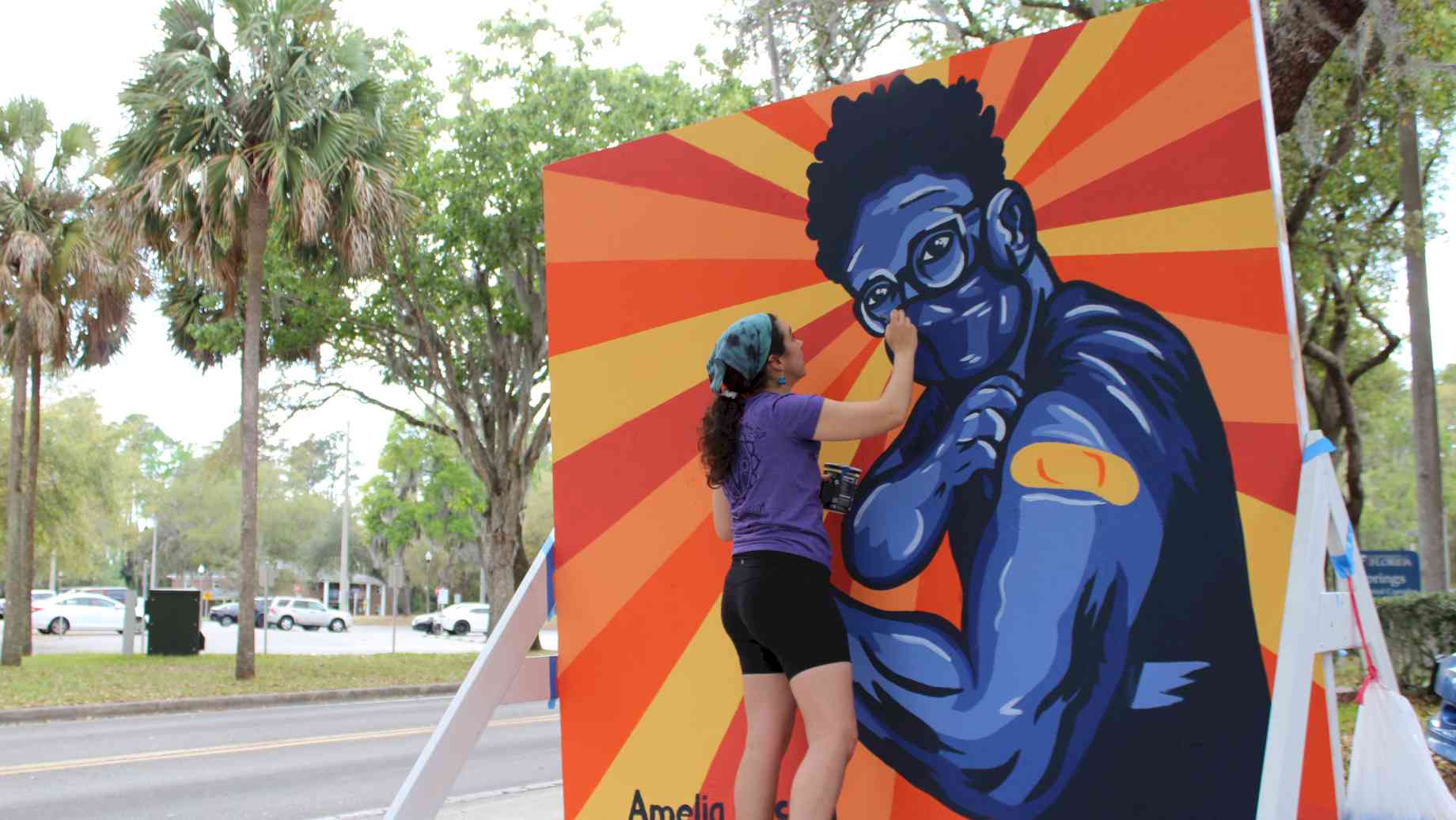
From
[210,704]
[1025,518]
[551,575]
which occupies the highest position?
[1025,518]

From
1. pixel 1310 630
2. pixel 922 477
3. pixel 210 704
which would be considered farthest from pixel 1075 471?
pixel 210 704

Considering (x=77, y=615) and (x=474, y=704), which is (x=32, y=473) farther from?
(x=77, y=615)

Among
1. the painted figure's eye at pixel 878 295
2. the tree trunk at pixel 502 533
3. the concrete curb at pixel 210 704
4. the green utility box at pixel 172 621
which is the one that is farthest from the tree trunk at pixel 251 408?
the painted figure's eye at pixel 878 295

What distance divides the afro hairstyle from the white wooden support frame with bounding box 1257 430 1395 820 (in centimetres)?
103

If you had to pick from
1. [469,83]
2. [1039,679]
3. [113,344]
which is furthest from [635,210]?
[113,344]

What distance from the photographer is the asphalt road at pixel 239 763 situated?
23.5ft

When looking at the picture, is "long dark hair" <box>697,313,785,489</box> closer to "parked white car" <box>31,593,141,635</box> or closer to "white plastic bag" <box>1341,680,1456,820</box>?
"white plastic bag" <box>1341,680,1456,820</box>

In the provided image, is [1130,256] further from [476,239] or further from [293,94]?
[476,239]

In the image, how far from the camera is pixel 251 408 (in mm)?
15273

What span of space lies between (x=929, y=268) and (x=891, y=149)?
1.13 ft

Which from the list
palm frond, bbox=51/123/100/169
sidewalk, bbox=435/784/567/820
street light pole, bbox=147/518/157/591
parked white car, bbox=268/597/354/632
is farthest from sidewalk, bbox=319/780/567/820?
street light pole, bbox=147/518/157/591

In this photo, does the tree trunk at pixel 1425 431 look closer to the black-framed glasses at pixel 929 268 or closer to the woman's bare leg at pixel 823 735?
the black-framed glasses at pixel 929 268

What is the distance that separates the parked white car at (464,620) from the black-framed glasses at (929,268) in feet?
119

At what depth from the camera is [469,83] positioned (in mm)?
19000
